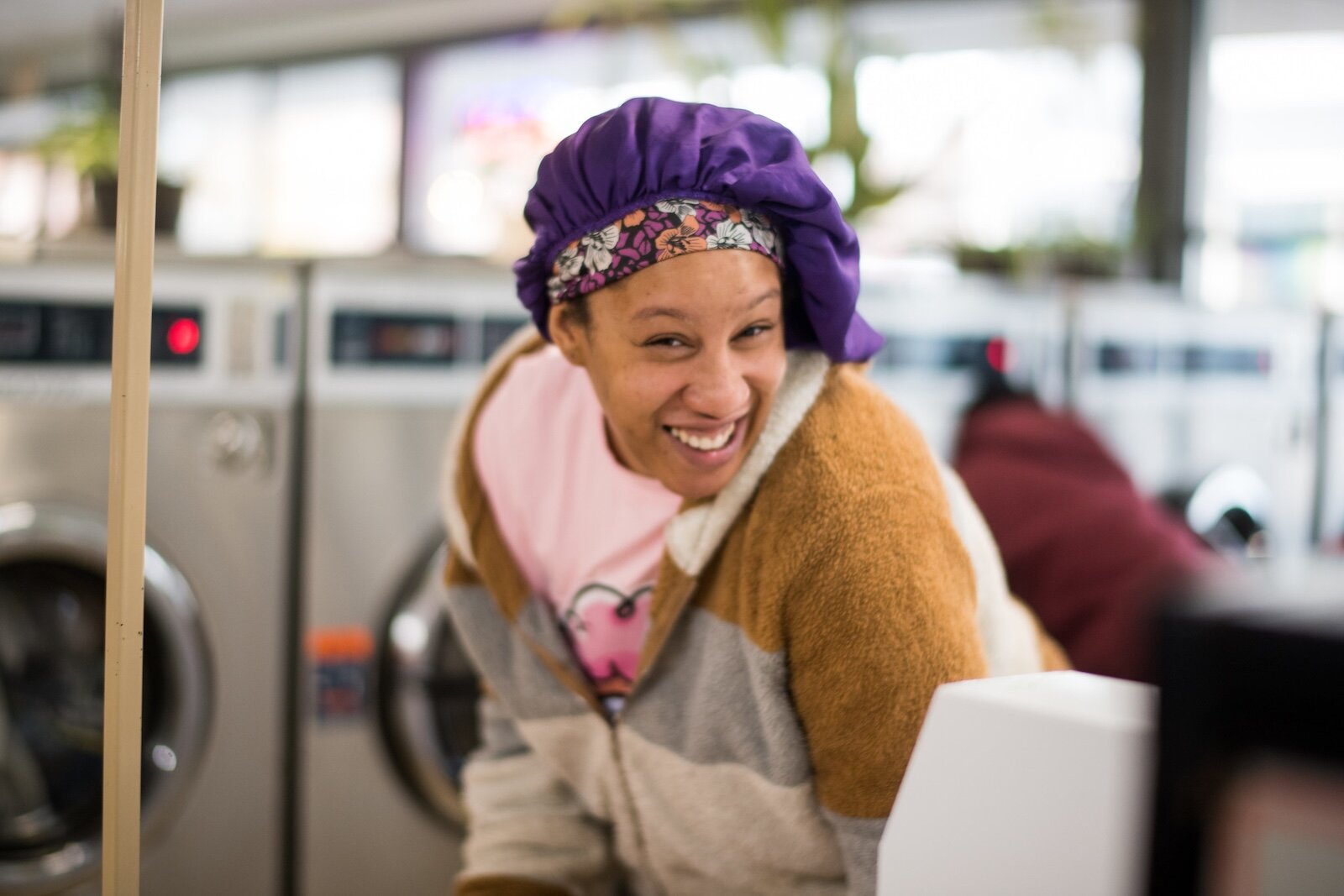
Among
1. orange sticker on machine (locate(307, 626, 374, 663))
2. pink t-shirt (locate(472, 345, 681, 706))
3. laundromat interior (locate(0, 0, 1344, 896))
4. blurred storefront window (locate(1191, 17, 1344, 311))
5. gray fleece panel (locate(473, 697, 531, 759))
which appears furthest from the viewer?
blurred storefront window (locate(1191, 17, 1344, 311))

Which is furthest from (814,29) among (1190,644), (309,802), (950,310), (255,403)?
(1190,644)

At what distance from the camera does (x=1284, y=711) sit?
1.17 feet

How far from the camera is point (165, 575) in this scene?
1669 mm

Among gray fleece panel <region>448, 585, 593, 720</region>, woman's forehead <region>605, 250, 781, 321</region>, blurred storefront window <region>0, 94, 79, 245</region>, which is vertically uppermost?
blurred storefront window <region>0, 94, 79, 245</region>

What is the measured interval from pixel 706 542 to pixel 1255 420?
7.64 feet

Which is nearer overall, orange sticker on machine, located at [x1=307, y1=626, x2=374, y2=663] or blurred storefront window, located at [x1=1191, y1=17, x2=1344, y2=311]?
orange sticker on machine, located at [x1=307, y1=626, x2=374, y2=663]

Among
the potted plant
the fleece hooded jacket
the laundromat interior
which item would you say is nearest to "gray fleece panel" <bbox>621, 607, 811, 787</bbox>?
the fleece hooded jacket

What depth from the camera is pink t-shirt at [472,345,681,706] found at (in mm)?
1050

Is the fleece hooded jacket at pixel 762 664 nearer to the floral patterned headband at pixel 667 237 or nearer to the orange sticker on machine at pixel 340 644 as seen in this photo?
the floral patterned headband at pixel 667 237

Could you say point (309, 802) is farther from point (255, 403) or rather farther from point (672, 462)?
point (672, 462)

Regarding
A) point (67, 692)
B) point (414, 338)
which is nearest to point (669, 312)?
point (414, 338)

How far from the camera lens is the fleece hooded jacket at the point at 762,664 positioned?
34.0 inches

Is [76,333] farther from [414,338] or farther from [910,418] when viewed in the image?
[910,418]

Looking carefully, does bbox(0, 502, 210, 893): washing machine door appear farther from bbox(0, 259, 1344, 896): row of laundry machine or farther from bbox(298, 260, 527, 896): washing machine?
bbox(298, 260, 527, 896): washing machine
